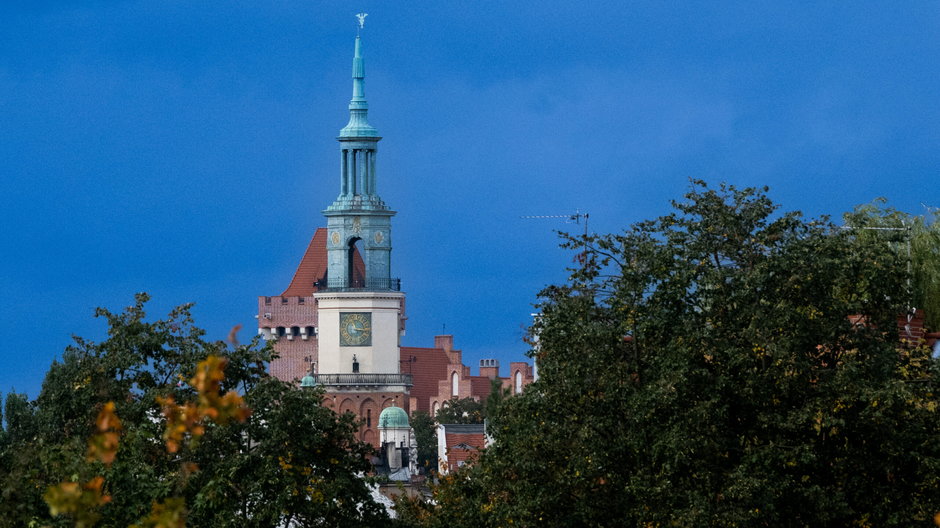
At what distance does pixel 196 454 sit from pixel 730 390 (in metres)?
→ 11.0

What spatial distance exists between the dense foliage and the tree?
4405 millimetres

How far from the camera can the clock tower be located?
18938cm

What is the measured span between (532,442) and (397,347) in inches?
6345

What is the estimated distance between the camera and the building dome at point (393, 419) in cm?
17475

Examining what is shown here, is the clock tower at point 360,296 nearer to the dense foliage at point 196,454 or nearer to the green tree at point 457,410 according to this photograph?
the green tree at point 457,410

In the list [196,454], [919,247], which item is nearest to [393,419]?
[919,247]

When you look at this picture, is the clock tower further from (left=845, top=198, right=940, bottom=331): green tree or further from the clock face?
(left=845, top=198, right=940, bottom=331): green tree

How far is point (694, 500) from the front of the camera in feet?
87.9

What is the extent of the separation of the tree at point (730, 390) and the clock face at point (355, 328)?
15874 cm

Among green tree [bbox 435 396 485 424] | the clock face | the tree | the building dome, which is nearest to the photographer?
the tree

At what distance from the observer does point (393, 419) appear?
175500 mm

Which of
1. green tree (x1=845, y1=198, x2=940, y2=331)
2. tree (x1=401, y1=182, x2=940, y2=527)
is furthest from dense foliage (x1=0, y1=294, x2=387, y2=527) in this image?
green tree (x1=845, y1=198, x2=940, y2=331)

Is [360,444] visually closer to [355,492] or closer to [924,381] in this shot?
[355,492]

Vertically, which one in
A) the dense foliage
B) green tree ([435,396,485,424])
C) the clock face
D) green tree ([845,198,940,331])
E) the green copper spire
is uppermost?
the green copper spire
